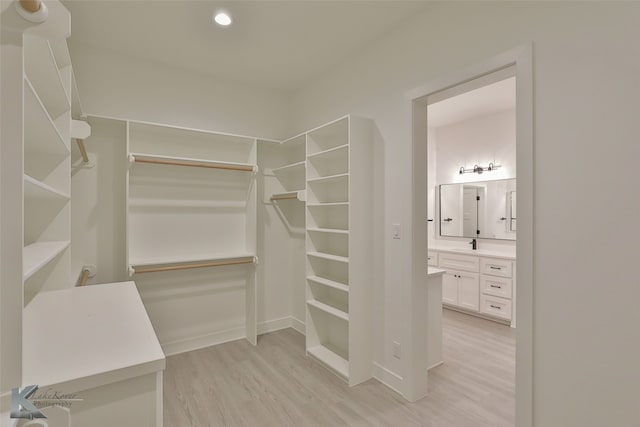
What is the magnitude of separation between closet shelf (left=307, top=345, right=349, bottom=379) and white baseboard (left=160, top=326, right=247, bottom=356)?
0.91 metres

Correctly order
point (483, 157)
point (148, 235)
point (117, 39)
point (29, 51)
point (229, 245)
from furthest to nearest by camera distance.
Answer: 1. point (483, 157)
2. point (229, 245)
3. point (148, 235)
4. point (117, 39)
5. point (29, 51)

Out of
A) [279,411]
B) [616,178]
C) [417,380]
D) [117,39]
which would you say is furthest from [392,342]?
[117,39]

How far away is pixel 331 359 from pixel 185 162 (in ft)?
7.21

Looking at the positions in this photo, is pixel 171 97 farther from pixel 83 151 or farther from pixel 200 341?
pixel 200 341

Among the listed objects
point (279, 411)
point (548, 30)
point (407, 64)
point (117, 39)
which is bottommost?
point (279, 411)

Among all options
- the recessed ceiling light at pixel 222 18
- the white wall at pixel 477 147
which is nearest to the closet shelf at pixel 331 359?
the recessed ceiling light at pixel 222 18

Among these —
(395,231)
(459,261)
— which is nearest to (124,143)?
(395,231)

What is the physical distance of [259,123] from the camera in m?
3.62

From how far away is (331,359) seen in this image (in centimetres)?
275

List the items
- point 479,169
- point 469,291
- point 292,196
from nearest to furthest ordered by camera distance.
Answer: point 292,196
point 469,291
point 479,169

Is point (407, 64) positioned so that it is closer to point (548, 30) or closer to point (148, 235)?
point (548, 30)

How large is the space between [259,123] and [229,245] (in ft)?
4.70

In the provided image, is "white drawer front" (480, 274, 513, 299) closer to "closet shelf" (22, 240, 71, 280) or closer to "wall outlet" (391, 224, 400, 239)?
"wall outlet" (391, 224, 400, 239)

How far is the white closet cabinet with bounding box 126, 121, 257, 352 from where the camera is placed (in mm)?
2887
